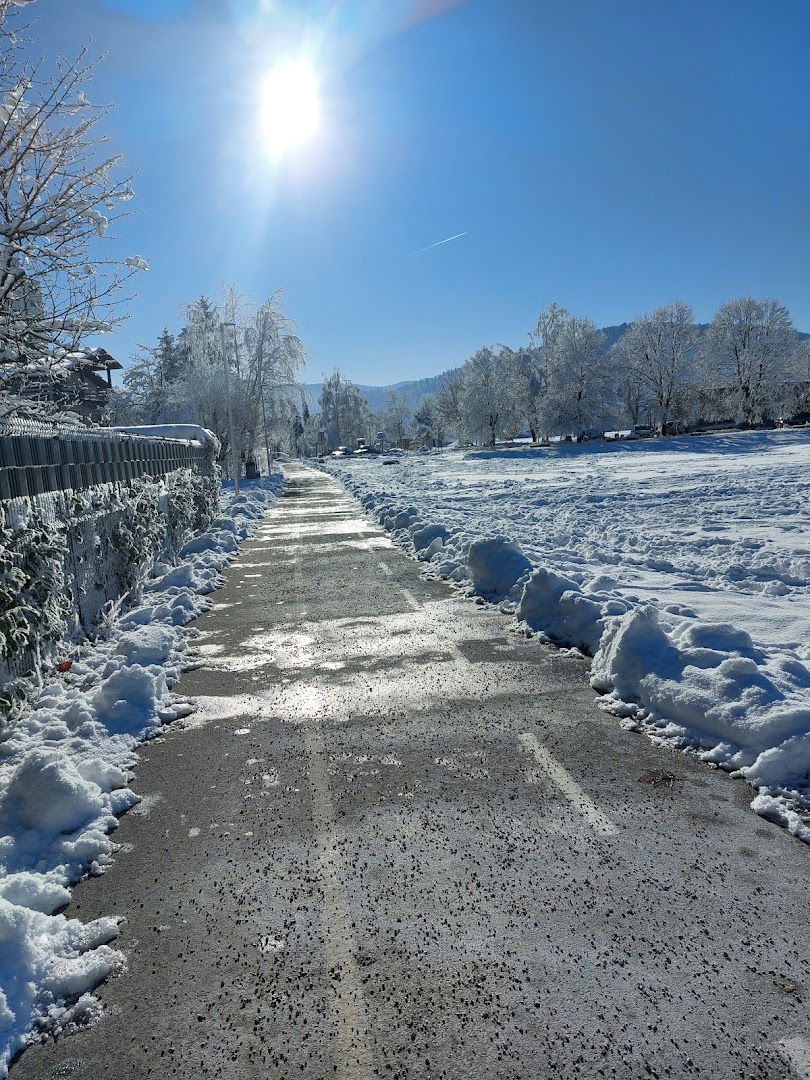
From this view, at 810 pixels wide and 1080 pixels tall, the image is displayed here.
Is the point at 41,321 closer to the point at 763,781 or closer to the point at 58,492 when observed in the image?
the point at 58,492

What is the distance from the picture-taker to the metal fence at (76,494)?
5789 millimetres

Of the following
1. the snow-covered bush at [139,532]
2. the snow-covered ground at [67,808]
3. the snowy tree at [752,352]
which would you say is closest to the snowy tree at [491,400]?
the snowy tree at [752,352]

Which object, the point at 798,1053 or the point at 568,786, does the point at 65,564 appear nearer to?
the point at 568,786

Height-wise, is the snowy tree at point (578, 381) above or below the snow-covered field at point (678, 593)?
above

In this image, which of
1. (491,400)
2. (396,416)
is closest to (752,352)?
(491,400)

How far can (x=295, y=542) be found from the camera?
16.3 m

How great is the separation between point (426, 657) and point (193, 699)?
2.25 m

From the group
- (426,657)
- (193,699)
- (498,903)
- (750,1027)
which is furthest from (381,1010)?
(426,657)

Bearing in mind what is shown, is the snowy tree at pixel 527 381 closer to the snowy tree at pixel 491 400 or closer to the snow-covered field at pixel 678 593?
the snowy tree at pixel 491 400

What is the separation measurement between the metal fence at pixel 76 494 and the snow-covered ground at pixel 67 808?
2.03 ft

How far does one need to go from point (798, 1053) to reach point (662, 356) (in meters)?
68.4

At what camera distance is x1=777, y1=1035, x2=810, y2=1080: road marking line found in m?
2.20

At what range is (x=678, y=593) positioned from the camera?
8.53 meters

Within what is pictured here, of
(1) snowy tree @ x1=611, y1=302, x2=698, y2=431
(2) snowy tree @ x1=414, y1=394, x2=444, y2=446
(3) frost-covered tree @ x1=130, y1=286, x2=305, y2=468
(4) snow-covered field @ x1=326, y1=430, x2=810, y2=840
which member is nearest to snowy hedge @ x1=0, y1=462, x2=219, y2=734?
(4) snow-covered field @ x1=326, y1=430, x2=810, y2=840
